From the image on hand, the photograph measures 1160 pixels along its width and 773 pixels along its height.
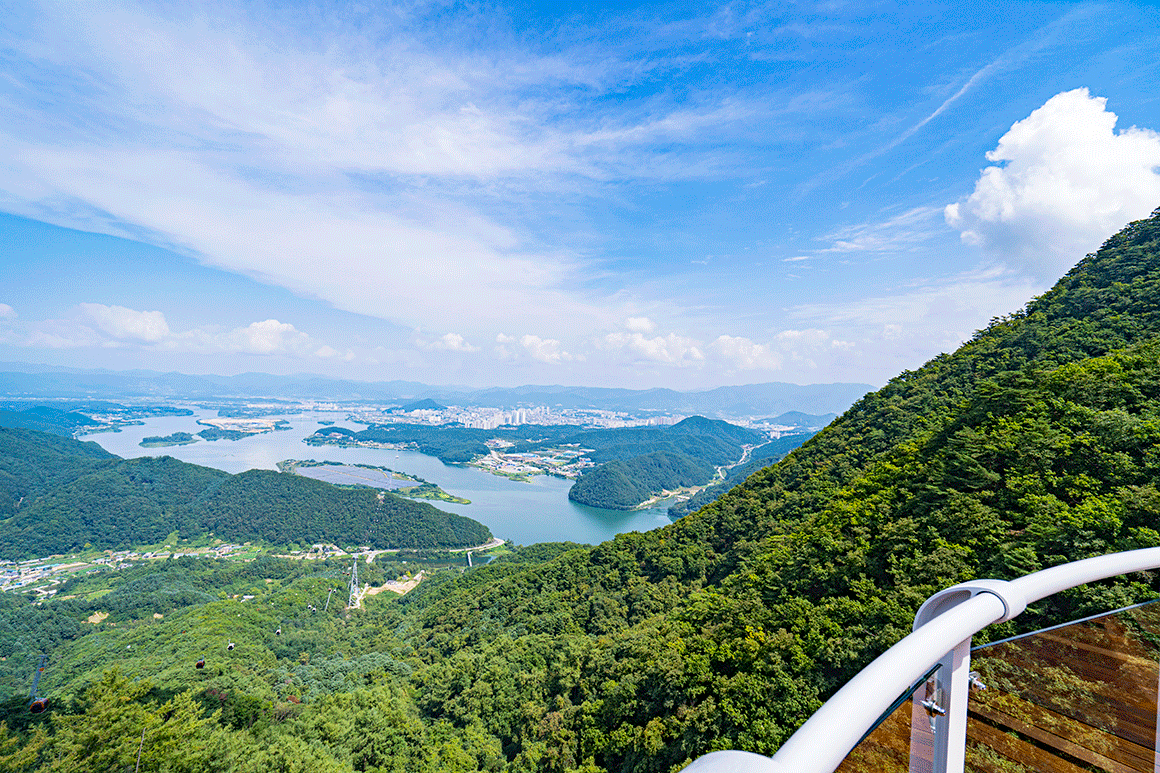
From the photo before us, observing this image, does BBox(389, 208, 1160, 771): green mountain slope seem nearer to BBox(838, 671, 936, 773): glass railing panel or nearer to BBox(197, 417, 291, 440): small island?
BBox(838, 671, 936, 773): glass railing panel

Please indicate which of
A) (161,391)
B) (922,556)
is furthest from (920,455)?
(161,391)

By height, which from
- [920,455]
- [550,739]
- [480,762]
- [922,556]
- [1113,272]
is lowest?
[480,762]

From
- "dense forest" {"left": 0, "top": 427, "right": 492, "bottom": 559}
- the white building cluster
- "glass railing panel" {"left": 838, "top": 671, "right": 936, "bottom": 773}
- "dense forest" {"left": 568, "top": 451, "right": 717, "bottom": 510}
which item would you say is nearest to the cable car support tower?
"dense forest" {"left": 0, "top": 427, "right": 492, "bottom": 559}

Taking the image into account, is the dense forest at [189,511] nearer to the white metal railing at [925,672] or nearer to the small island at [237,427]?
the white metal railing at [925,672]

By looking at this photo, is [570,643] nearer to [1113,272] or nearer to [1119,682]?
[1119,682]

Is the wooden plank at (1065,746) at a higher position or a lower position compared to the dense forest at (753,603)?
higher

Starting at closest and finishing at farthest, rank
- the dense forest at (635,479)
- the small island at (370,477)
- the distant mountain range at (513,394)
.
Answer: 1. the dense forest at (635,479)
2. the small island at (370,477)
3. the distant mountain range at (513,394)

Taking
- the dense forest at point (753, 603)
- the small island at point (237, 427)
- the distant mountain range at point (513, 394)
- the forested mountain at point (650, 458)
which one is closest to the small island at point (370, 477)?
the forested mountain at point (650, 458)
